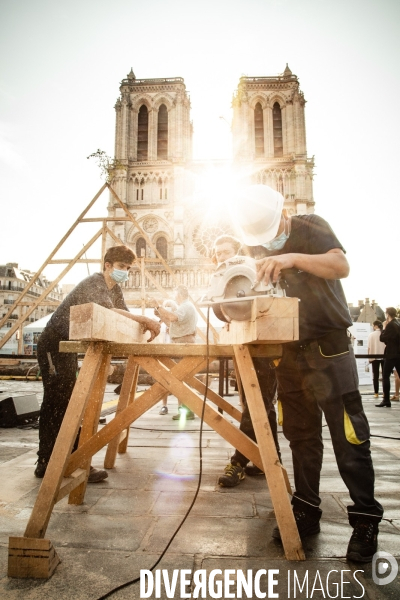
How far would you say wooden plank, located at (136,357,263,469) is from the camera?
1.96 meters

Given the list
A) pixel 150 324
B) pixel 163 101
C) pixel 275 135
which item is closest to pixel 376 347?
pixel 150 324

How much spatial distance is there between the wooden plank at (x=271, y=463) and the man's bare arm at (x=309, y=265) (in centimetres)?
42

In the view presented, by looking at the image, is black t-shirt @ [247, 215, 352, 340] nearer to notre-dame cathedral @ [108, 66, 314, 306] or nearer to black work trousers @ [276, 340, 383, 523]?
black work trousers @ [276, 340, 383, 523]

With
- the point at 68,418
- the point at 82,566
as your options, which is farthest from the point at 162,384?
the point at 82,566

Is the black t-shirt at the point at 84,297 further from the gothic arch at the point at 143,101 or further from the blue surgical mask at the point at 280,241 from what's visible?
the gothic arch at the point at 143,101

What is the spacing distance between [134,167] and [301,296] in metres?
32.2

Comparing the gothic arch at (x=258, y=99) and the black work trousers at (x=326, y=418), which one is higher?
the gothic arch at (x=258, y=99)

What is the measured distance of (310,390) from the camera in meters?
1.92

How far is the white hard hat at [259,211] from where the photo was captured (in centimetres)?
179

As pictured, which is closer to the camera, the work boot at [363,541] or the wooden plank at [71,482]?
the work boot at [363,541]

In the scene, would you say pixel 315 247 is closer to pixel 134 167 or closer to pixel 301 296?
pixel 301 296

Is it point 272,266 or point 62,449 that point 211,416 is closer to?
point 62,449

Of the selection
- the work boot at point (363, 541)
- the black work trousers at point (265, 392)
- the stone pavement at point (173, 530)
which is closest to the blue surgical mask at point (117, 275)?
the black work trousers at point (265, 392)

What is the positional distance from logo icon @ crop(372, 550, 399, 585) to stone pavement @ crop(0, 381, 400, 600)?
0.02 meters
